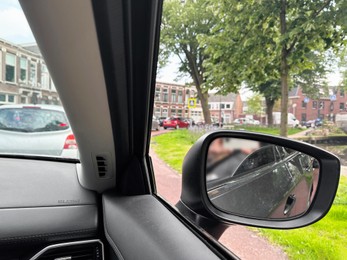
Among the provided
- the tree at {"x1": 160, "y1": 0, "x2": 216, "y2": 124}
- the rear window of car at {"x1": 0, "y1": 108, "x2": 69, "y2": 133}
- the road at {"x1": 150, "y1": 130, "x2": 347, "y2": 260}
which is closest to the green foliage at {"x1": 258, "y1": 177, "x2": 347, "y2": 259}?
the road at {"x1": 150, "y1": 130, "x2": 347, "y2": 260}

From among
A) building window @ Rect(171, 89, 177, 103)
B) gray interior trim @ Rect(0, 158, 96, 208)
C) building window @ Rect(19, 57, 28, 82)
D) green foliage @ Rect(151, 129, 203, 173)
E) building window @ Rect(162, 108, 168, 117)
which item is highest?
building window @ Rect(19, 57, 28, 82)

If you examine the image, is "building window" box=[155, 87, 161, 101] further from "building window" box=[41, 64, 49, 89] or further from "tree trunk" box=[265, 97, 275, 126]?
"tree trunk" box=[265, 97, 275, 126]

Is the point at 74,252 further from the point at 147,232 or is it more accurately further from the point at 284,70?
the point at 284,70

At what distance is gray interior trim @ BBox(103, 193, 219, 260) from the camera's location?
93 cm

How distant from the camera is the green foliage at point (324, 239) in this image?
140 centimetres

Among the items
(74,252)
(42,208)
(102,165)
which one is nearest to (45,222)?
(42,208)

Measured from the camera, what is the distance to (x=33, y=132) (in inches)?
83.4

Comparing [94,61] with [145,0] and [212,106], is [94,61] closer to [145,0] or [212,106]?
[145,0]

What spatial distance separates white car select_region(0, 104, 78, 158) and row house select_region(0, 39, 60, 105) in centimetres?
12

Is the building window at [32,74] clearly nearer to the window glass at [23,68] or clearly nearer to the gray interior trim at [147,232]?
the window glass at [23,68]

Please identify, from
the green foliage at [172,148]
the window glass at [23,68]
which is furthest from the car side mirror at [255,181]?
the window glass at [23,68]

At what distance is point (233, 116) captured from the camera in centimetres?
175

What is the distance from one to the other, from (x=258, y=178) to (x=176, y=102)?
945 mm

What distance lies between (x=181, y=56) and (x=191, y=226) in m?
1.16
